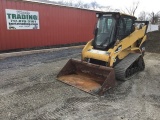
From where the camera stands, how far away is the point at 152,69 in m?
7.79

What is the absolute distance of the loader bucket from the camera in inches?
203

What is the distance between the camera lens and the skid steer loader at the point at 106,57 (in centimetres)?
571

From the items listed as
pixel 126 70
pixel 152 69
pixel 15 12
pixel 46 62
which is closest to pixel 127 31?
pixel 126 70

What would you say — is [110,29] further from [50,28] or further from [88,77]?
[50,28]

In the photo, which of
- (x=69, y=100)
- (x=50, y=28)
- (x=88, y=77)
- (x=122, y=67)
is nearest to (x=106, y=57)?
(x=122, y=67)

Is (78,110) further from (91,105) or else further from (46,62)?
(46,62)

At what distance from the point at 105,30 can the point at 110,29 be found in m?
0.23

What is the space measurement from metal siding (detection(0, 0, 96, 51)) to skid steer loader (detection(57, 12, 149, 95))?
17.3 feet

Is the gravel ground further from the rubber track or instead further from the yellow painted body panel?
the yellow painted body panel

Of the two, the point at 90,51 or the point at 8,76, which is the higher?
the point at 90,51

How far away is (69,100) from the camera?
15.2 feet

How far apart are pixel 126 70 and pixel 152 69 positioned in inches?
86.4

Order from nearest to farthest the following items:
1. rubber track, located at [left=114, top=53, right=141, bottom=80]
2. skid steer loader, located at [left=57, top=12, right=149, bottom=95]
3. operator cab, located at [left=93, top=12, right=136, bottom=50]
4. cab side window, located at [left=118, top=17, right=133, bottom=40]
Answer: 1. skid steer loader, located at [left=57, top=12, right=149, bottom=95]
2. rubber track, located at [left=114, top=53, right=141, bottom=80]
3. operator cab, located at [left=93, top=12, right=136, bottom=50]
4. cab side window, located at [left=118, top=17, right=133, bottom=40]

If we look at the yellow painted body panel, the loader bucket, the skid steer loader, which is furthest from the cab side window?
the loader bucket
